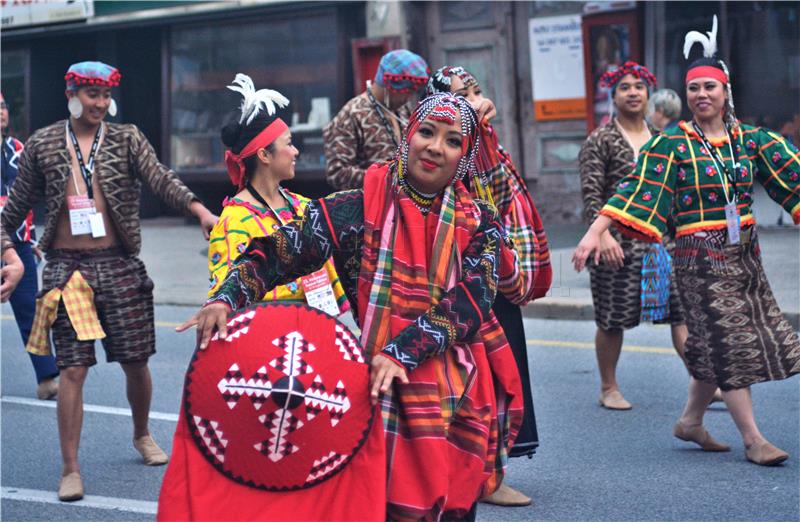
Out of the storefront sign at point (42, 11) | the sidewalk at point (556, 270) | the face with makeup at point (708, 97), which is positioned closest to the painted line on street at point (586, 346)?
the sidewalk at point (556, 270)

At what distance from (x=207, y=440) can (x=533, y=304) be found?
7.62 metres

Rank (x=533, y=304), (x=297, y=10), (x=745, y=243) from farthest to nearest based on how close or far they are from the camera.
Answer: (x=297, y=10) < (x=533, y=304) < (x=745, y=243)

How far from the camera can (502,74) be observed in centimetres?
1648

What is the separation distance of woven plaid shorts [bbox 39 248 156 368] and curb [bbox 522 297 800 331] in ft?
16.7

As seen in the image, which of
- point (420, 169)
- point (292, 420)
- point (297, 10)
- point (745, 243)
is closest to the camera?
point (292, 420)

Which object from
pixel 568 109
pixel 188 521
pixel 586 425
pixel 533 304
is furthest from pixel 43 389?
pixel 568 109

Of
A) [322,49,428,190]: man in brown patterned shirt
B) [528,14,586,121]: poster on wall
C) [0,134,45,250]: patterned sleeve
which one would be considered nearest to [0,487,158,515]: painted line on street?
[0,134,45,250]: patterned sleeve

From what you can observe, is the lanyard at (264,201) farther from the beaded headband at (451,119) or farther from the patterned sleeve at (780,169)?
the patterned sleeve at (780,169)

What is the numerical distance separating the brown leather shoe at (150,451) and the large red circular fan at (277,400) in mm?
3218

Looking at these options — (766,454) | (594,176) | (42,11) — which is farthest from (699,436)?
(42,11)

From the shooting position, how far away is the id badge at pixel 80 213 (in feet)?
19.4

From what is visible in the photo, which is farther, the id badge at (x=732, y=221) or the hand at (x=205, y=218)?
the id badge at (x=732, y=221)

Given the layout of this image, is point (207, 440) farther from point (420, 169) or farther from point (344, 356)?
point (420, 169)

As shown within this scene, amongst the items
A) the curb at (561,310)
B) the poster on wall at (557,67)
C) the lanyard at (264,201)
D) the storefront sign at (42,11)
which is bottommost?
the curb at (561,310)
